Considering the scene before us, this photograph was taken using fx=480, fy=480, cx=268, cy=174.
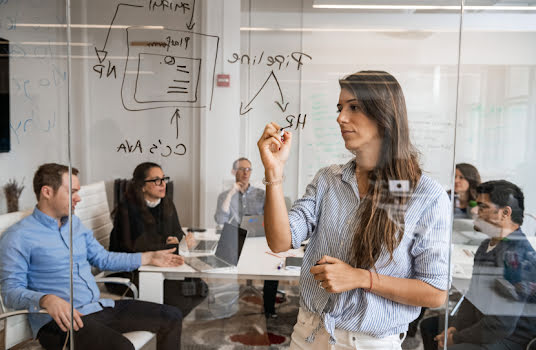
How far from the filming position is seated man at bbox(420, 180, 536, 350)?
6.47 feet

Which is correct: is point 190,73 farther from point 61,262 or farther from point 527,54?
point 527,54

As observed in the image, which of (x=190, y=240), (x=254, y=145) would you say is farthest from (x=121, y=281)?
(x=254, y=145)

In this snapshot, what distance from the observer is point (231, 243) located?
208 centimetres

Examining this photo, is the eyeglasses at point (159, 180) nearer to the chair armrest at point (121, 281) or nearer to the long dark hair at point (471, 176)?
the chair armrest at point (121, 281)

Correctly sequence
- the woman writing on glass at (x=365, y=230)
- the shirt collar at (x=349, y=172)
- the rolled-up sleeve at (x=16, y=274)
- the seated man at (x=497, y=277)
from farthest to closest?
the rolled-up sleeve at (x=16, y=274)
the seated man at (x=497, y=277)
the shirt collar at (x=349, y=172)
the woman writing on glass at (x=365, y=230)

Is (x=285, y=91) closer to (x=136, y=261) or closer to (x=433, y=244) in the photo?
(x=433, y=244)

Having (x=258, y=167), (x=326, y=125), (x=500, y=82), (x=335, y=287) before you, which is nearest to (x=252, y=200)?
(x=258, y=167)

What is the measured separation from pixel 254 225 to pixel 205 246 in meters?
0.25

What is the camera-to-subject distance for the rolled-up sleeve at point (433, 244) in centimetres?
142

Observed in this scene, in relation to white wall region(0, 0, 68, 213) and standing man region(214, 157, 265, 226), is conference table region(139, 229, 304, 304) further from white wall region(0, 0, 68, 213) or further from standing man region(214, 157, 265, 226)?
white wall region(0, 0, 68, 213)

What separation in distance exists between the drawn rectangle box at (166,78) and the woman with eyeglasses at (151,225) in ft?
1.07

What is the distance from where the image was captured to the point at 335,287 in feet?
4.63

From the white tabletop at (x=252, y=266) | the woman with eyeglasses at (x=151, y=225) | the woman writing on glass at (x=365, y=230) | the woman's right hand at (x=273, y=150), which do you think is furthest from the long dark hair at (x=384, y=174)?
the woman with eyeglasses at (x=151, y=225)

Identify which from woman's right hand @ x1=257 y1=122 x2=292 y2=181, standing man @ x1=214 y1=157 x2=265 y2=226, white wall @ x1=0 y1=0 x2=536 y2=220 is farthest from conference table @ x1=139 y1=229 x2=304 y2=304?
woman's right hand @ x1=257 y1=122 x2=292 y2=181
